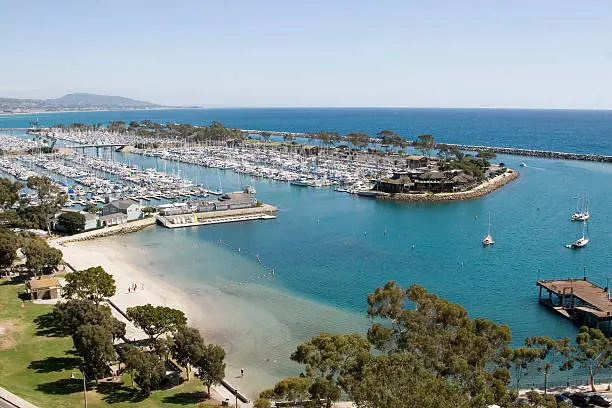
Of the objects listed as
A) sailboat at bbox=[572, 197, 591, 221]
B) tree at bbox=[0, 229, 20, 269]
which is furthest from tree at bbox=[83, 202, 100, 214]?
sailboat at bbox=[572, 197, 591, 221]

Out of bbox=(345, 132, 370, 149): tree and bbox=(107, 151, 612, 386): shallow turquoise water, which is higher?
bbox=(345, 132, 370, 149): tree

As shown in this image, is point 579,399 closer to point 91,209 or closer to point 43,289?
point 43,289

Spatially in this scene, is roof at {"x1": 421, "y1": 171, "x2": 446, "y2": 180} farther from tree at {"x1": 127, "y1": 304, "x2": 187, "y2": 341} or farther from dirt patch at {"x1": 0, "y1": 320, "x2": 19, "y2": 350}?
dirt patch at {"x1": 0, "y1": 320, "x2": 19, "y2": 350}

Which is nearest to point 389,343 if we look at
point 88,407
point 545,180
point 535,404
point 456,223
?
point 535,404

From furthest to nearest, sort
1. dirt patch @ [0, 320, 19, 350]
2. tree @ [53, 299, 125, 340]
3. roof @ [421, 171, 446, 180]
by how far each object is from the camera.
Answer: roof @ [421, 171, 446, 180], dirt patch @ [0, 320, 19, 350], tree @ [53, 299, 125, 340]

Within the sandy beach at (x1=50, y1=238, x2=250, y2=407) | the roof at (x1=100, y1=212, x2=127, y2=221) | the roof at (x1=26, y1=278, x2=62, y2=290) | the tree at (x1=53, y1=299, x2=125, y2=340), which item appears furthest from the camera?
the roof at (x1=100, y1=212, x2=127, y2=221)

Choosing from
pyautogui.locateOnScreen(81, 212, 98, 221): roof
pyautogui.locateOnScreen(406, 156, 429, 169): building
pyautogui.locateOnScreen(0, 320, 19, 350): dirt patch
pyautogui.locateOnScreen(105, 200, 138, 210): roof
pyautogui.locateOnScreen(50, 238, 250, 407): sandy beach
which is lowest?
pyautogui.locateOnScreen(50, 238, 250, 407): sandy beach

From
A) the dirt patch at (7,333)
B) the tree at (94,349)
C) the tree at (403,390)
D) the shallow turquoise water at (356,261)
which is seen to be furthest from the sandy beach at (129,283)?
the tree at (403,390)
